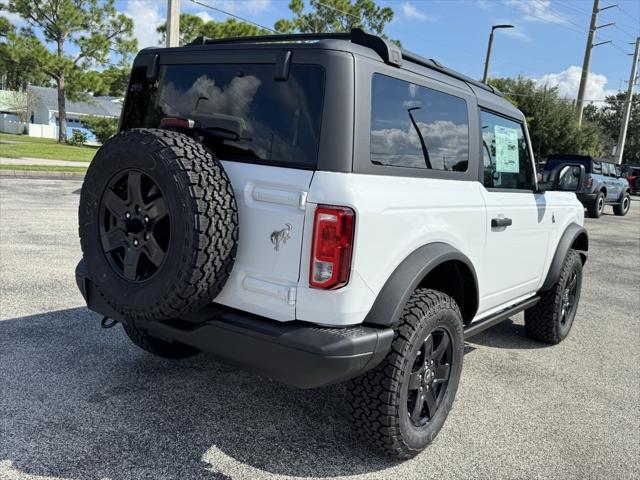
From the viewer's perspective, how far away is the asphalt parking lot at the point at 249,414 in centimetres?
266

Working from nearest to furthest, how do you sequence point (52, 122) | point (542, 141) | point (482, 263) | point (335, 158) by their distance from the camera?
point (335, 158)
point (482, 263)
point (542, 141)
point (52, 122)

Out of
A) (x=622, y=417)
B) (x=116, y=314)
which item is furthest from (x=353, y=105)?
(x=622, y=417)

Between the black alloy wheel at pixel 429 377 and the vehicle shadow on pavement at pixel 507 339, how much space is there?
1877mm

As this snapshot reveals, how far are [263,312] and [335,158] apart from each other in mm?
757

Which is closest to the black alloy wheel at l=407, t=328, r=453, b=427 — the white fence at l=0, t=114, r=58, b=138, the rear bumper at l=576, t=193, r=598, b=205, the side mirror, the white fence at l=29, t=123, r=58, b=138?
the side mirror

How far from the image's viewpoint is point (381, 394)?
259 cm

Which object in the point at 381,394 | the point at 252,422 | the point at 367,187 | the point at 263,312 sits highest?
the point at 367,187

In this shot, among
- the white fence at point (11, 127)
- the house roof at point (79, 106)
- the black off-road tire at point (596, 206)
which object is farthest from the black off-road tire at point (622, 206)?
the white fence at point (11, 127)

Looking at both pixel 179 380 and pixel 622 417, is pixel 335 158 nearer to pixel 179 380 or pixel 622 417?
pixel 179 380

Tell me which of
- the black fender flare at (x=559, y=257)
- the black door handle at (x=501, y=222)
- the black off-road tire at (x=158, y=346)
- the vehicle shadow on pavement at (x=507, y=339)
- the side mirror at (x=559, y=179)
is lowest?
the vehicle shadow on pavement at (x=507, y=339)

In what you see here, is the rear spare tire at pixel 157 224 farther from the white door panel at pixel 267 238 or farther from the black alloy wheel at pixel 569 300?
the black alloy wheel at pixel 569 300

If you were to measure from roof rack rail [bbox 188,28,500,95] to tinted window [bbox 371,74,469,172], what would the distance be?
4.8 inches

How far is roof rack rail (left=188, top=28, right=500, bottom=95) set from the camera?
8.73 ft

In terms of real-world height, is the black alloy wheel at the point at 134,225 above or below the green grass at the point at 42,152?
above
